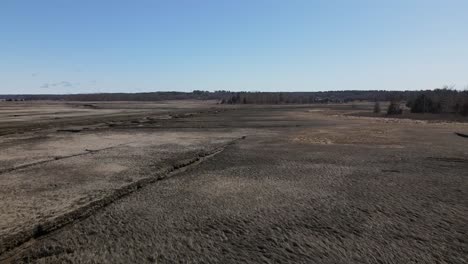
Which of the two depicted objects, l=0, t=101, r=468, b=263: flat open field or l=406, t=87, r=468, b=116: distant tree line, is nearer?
l=0, t=101, r=468, b=263: flat open field

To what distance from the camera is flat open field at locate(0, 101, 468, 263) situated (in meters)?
6.84

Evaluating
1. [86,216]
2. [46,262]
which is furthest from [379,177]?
[46,262]

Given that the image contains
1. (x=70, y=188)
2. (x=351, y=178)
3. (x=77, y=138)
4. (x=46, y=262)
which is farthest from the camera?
(x=77, y=138)

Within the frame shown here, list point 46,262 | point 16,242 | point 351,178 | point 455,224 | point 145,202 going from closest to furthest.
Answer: point 46,262
point 16,242
point 455,224
point 145,202
point 351,178

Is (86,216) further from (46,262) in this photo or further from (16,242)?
(46,262)

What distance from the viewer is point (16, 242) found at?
7.15 metres

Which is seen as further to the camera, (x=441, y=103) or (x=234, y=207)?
(x=441, y=103)

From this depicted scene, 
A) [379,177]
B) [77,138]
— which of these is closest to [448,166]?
[379,177]

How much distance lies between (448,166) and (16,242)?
1268 centimetres

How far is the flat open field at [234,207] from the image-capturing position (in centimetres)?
684

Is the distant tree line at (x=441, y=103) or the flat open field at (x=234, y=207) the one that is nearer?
the flat open field at (x=234, y=207)

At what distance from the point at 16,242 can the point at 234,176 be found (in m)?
6.76

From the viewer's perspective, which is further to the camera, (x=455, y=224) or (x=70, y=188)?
(x=70, y=188)

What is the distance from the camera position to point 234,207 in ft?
30.8
